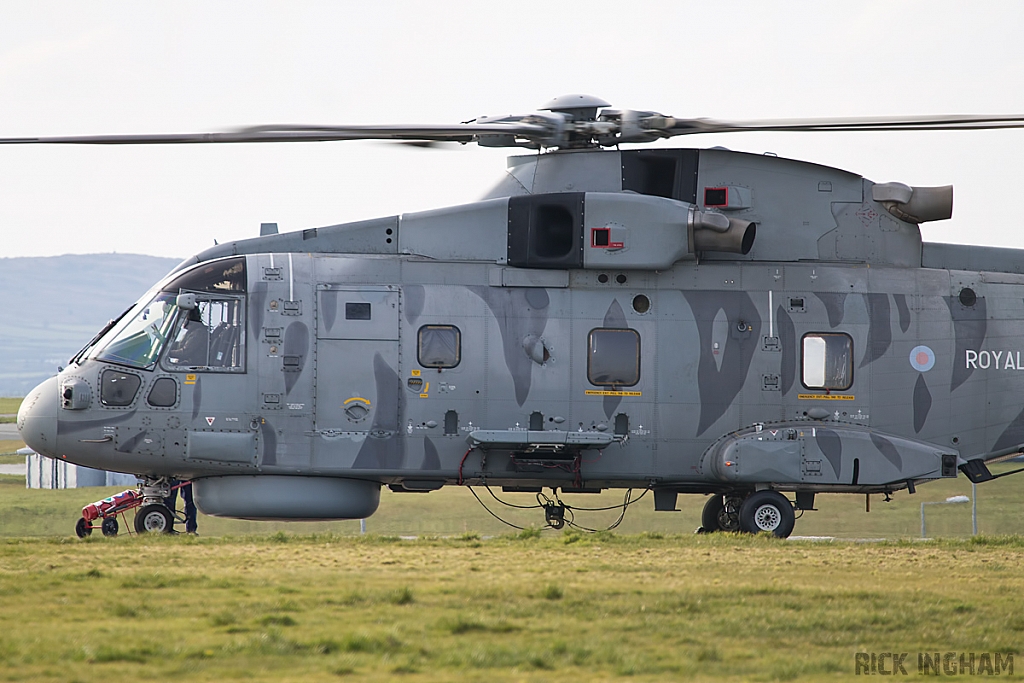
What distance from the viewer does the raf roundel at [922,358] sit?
16.2 meters

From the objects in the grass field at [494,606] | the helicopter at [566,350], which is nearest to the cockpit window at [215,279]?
the helicopter at [566,350]

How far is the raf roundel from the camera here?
53.3ft

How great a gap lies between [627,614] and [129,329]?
891 centimetres

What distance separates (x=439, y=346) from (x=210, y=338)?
3049mm

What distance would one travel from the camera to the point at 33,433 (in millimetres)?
15438

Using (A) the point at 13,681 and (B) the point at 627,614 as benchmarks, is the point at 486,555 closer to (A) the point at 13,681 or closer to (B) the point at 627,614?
(B) the point at 627,614

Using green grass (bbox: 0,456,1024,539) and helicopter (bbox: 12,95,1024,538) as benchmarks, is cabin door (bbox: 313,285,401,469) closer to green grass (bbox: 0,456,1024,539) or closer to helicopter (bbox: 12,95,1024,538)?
helicopter (bbox: 12,95,1024,538)

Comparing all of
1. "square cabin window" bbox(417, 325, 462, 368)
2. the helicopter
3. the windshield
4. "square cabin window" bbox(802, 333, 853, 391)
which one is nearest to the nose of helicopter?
the helicopter

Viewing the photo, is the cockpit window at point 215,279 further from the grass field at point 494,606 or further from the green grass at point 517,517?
the green grass at point 517,517

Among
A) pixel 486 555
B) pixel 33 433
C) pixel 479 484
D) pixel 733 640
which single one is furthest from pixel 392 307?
pixel 733 640

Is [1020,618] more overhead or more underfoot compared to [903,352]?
more underfoot

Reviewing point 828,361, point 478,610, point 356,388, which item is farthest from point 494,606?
point 828,361

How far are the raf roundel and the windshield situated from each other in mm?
10171

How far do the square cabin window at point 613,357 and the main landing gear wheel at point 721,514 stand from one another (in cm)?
254
